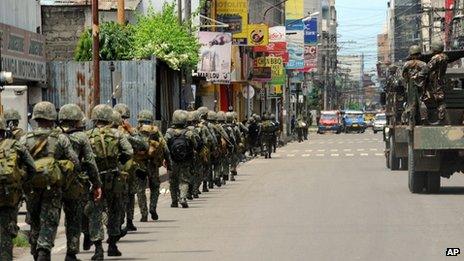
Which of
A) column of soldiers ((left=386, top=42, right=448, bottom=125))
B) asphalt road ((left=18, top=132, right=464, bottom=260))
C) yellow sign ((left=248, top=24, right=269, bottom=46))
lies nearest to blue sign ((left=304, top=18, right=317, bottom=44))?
yellow sign ((left=248, top=24, right=269, bottom=46))

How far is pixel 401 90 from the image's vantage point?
31.3 meters

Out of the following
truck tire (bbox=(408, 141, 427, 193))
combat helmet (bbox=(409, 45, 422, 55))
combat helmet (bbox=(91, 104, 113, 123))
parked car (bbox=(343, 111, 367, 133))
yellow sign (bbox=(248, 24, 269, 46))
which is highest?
yellow sign (bbox=(248, 24, 269, 46))

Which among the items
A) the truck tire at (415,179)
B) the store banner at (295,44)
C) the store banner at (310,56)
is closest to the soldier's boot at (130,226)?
the truck tire at (415,179)

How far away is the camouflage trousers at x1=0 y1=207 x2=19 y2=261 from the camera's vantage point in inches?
492

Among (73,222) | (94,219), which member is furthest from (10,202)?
(94,219)

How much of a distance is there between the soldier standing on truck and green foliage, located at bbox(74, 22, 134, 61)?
2245 cm

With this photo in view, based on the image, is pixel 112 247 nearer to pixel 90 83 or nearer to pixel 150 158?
pixel 150 158

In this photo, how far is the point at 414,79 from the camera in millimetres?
25203

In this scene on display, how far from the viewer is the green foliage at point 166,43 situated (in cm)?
4558

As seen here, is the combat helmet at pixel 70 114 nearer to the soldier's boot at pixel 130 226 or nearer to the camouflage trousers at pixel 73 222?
the camouflage trousers at pixel 73 222

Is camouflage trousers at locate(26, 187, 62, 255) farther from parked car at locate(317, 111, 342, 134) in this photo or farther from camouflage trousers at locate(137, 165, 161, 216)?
parked car at locate(317, 111, 342, 134)

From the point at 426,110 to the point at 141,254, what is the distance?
414 inches

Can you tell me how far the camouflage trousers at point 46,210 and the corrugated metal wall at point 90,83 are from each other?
30.1 metres

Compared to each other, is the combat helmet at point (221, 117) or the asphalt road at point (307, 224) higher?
the combat helmet at point (221, 117)
